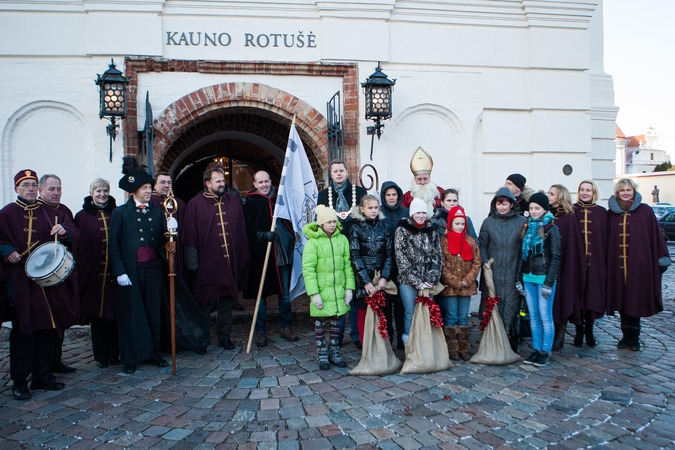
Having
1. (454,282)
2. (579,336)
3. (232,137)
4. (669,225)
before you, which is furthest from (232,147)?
(669,225)

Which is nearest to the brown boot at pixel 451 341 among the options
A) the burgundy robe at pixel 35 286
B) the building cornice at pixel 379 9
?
the burgundy robe at pixel 35 286

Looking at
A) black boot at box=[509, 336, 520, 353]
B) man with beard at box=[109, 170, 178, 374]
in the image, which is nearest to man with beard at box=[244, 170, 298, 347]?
man with beard at box=[109, 170, 178, 374]

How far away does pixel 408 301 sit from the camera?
4930 mm

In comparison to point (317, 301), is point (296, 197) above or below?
above

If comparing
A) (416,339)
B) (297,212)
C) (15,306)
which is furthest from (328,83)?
(15,306)

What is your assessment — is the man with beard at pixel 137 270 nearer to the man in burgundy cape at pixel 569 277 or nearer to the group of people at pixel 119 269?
the group of people at pixel 119 269

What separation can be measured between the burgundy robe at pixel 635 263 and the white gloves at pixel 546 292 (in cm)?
111

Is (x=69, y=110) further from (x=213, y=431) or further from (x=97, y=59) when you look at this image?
(x=213, y=431)

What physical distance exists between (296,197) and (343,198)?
566mm

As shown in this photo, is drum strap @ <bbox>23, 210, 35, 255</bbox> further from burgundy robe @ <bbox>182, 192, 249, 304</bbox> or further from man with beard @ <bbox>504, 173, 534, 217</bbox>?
man with beard @ <bbox>504, 173, 534, 217</bbox>

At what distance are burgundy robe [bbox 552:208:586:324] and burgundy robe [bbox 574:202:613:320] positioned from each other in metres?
0.09

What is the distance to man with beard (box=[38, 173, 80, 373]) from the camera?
4684 millimetres

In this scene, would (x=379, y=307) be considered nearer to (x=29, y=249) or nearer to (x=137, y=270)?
(x=137, y=270)

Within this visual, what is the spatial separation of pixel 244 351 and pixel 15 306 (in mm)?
2139
